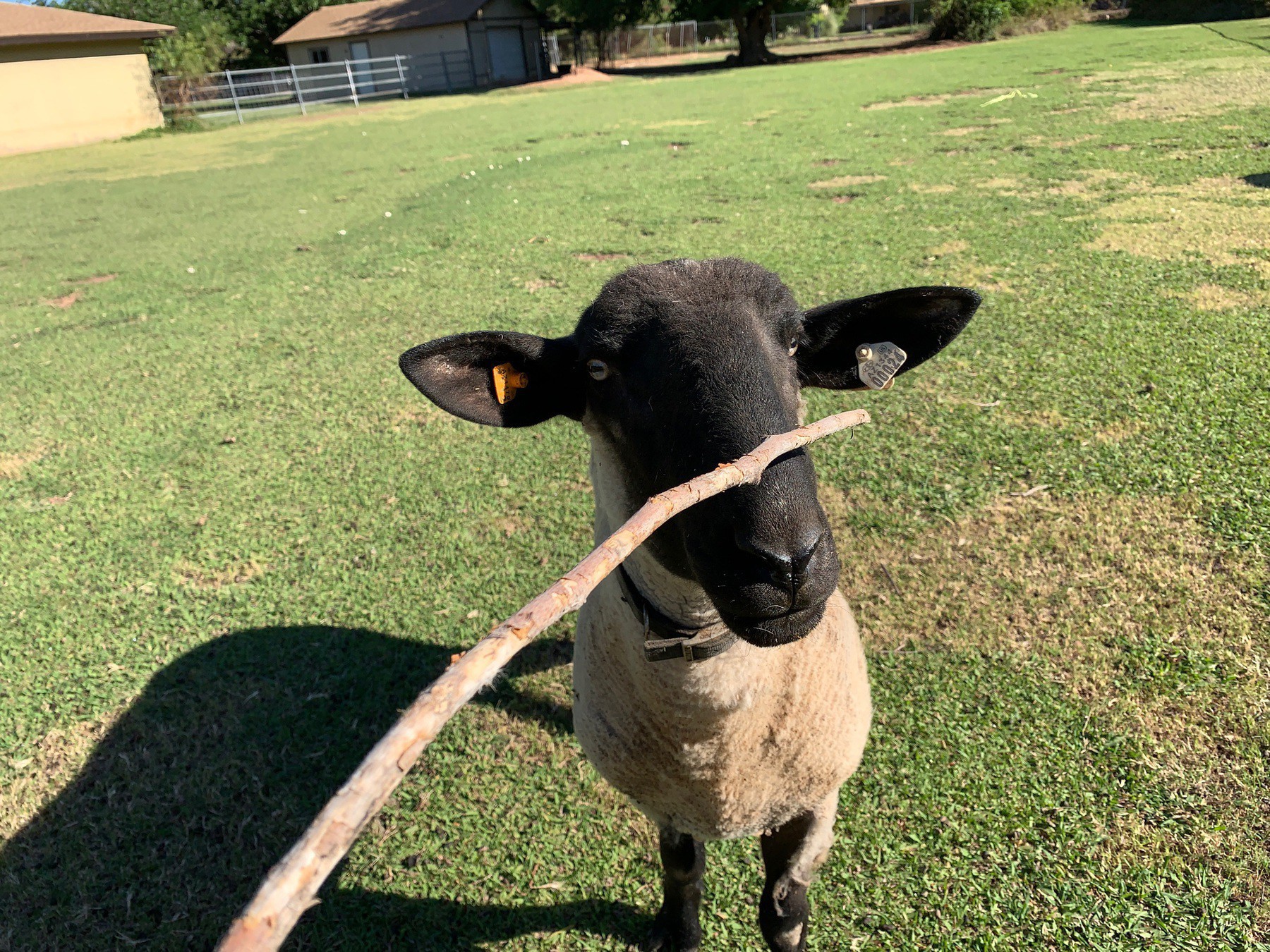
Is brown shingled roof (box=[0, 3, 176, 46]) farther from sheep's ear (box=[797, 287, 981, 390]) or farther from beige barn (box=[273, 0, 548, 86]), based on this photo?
sheep's ear (box=[797, 287, 981, 390])

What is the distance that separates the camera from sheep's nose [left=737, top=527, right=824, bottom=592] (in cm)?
151

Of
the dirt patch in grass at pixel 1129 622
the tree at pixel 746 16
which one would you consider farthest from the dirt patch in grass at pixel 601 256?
the tree at pixel 746 16

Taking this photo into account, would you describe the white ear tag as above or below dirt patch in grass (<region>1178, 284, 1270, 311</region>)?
above

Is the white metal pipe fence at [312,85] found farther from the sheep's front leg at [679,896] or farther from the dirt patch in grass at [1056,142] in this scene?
the sheep's front leg at [679,896]

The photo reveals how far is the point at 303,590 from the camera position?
4.54m

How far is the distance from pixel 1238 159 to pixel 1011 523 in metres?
9.95

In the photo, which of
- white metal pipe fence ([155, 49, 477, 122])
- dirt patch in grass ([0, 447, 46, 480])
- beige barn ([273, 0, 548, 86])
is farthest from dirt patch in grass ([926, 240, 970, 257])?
beige barn ([273, 0, 548, 86])

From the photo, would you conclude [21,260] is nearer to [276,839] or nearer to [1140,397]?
[276,839]

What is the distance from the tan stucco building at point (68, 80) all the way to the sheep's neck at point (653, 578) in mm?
34944

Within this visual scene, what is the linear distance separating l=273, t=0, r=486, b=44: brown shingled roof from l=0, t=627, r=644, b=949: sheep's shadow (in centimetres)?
4915

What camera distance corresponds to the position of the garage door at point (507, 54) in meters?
45.5

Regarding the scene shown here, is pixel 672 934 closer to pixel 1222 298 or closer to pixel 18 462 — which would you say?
pixel 18 462

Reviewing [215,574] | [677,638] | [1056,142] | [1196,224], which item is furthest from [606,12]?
[677,638]

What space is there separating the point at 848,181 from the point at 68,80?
103 feet
